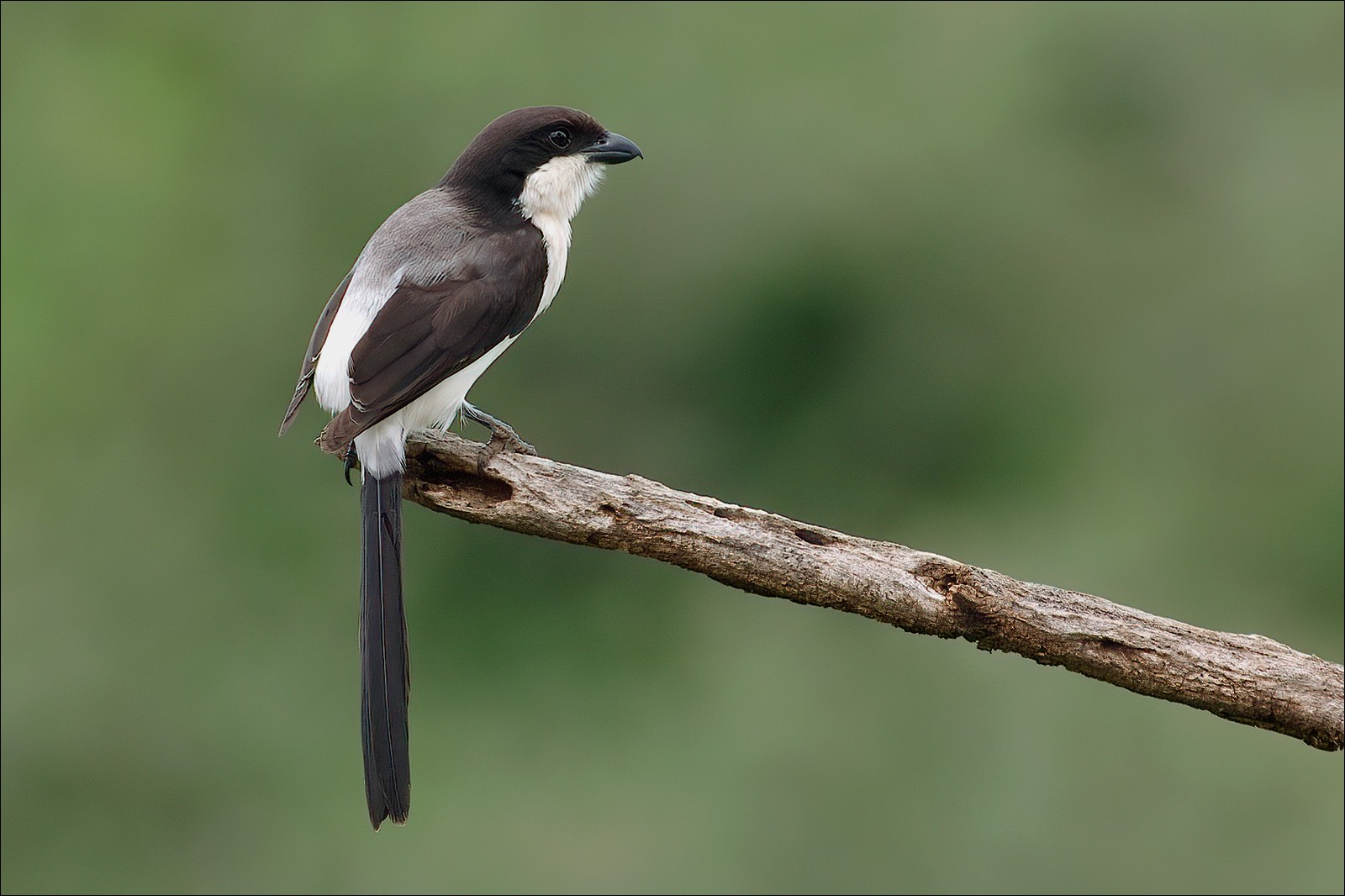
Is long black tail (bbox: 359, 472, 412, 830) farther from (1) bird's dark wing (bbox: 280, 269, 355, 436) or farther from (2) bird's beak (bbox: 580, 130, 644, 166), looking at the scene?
(2) bird's beak (bbox: 580, 130, 644, 166)

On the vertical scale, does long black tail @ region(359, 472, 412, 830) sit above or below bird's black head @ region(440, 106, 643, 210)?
A: below

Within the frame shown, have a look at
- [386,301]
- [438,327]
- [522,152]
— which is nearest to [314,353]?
[386,301]

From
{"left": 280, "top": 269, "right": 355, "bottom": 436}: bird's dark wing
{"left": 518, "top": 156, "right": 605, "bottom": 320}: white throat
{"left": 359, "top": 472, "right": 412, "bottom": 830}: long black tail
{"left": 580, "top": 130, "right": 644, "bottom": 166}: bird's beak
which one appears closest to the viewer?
{"left": 359, "top": 472, "right": 412, "bottom": 830}: long black tail

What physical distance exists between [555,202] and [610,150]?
0.22m

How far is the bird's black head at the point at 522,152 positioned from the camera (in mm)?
3486

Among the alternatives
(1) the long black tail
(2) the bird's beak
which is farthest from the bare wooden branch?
(2) the bird's beak

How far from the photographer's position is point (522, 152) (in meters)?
3.50

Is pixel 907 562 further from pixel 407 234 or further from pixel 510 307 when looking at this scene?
pixel 407 234

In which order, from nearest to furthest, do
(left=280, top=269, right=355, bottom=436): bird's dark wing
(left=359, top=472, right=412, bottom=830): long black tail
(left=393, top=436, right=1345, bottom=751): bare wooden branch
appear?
(left=393, top=436, right=1345, bottom=751): bare wooden branch → (left=359, top=472, right=412, bottom=830): long black tail → (left=280, top=269, right=355, bottom=436): bird's dark wing

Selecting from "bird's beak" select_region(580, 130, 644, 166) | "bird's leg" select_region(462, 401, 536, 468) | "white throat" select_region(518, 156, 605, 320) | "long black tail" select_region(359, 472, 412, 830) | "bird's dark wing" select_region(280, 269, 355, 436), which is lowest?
"long black tail" select_region(359, 472, 412, 830)

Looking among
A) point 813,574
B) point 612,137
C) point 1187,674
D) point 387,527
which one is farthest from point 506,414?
point 1187,674

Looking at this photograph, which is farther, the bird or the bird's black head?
the bird's black head

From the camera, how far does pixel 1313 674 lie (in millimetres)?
2338

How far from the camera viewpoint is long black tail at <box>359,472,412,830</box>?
9.29 ft
